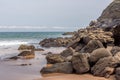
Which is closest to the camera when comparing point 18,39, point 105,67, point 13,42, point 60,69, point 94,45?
point 105,67

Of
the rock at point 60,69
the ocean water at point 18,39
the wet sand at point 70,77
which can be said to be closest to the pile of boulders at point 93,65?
the rock at point 60,69

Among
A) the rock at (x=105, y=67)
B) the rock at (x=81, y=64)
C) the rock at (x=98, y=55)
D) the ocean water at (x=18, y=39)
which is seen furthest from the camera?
the ocean water at (x=18, y=39)

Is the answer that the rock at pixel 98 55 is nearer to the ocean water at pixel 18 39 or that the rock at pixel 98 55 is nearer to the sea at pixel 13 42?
the sea at pixel 13 42

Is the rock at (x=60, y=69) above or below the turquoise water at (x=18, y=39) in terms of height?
above

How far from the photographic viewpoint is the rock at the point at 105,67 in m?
16.2

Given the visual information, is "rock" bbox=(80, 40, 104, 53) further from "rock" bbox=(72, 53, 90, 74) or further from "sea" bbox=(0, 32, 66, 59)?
"sea" bbox=(0, 32, 66, 59)

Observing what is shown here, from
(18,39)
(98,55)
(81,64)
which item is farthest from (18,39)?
(81,64)

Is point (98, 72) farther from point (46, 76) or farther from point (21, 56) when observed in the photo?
point (21, 56)

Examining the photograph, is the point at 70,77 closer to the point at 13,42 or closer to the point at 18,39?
the point at 13,42

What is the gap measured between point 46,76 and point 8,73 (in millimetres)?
2440

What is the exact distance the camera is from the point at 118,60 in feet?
54.6

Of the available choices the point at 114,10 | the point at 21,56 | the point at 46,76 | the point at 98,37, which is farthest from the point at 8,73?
the point at 114,10

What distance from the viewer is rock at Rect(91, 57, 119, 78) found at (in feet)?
53.2

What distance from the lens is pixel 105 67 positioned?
16359mm
